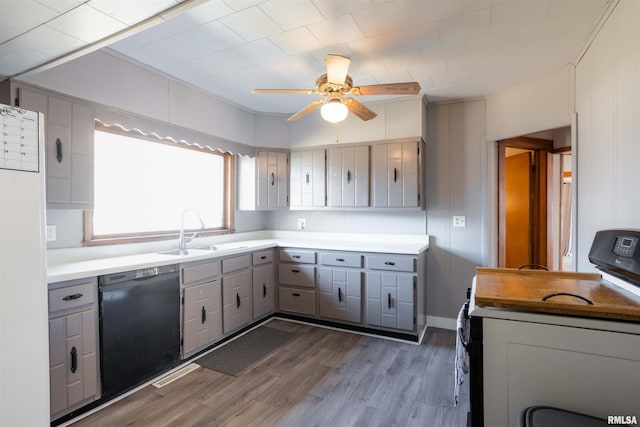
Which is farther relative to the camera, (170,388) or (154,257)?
(154,257)

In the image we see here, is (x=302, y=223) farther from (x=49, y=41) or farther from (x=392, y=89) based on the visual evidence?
(x=49, y=41)

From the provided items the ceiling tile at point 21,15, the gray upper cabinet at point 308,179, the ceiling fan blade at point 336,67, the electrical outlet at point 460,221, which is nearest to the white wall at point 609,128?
the electrical outlet at point 460,221

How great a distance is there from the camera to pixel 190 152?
11.6 ft

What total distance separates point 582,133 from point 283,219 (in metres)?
3.25

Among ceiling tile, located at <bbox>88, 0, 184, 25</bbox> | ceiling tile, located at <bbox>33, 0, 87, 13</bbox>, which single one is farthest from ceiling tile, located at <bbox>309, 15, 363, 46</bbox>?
ceiling tile, located at <bbox>33, 0, 87, 13</bbox>

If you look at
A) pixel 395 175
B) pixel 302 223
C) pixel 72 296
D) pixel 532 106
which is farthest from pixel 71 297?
pixel 532 106

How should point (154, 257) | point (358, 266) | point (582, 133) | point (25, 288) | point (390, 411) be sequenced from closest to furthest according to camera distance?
point (25, 288)
point (390, 411)
point (582, 133)
point (154, 257)
point (358, 266)

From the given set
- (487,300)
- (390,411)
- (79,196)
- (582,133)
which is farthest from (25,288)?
(582,133)

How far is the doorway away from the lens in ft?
12.9

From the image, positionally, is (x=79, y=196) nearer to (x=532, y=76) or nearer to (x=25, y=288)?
(x=25, y=288)

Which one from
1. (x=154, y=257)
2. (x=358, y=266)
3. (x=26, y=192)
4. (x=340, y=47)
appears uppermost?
(x=340, y=47)

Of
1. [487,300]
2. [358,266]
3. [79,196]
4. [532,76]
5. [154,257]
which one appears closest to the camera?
[487,300]

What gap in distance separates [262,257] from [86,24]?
2536 mm

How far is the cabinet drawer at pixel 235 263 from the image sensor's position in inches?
122
